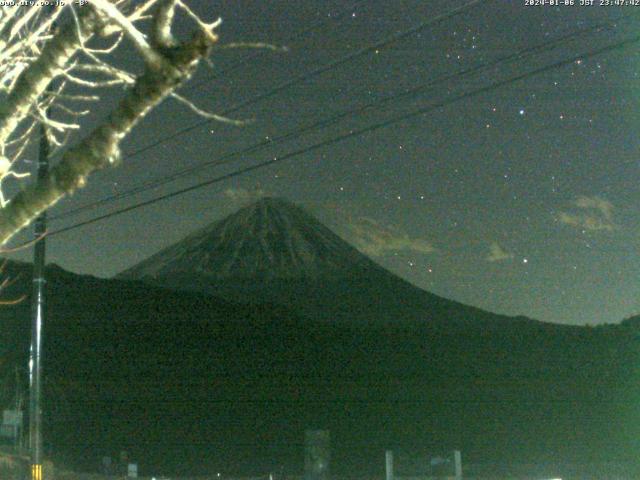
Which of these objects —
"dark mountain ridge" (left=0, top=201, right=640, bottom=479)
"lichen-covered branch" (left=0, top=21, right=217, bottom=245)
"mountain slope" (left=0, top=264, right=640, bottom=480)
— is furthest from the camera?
"mountain slope" (left=0, top=264, right=640, bottom=480)

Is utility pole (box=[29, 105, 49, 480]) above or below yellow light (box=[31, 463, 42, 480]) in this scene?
above

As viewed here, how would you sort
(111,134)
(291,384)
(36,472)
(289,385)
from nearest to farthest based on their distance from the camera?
(111,134) < (36,472) < (289,385) < (291,384)

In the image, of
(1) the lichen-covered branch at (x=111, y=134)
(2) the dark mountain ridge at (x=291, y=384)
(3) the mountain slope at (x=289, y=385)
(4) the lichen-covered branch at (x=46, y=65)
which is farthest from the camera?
(3) the mountain slope at (x=289, y=385)

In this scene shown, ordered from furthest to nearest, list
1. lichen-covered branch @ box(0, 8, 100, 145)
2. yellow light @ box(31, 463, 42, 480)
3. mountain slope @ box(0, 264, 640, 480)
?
mountain slope @ box(0, 264, 640, 480), yellow light @ box(31, 463, 42, 480), lichen-covered branch @ box(0, 8, 100, 145)

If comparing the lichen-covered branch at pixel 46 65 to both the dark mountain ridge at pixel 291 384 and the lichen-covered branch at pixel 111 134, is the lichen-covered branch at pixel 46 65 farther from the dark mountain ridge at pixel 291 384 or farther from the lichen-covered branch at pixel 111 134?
the dark mountain ridge at pixel 291 384

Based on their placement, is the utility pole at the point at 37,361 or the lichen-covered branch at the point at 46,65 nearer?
the lichen-covered branch at the point at 46,65

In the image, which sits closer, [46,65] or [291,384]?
[46,65]

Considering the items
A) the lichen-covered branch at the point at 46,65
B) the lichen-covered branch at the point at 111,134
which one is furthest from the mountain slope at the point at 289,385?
the lichen-covered branch at the point at 111,134

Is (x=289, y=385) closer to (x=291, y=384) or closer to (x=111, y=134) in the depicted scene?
(x=291, y=384)

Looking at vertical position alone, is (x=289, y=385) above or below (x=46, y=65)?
above

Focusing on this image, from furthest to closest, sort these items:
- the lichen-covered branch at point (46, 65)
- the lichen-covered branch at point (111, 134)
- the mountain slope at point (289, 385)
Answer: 1. the mountain slope at point (289, 385)
2. the lichen-covered branch at point (46, 65)
3. the lichen-covered branch at point (111, 134)

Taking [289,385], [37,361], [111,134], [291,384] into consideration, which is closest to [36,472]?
[37,361]

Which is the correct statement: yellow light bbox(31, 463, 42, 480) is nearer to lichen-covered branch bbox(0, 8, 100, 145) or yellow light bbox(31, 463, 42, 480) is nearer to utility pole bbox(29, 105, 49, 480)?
utility pole bbox(29, 105, 49, 480)

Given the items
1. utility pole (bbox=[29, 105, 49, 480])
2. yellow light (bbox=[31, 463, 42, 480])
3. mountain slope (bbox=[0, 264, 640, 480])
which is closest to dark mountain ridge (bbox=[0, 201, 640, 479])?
mountain slope (bbox=[0, 264, 640, 480])
